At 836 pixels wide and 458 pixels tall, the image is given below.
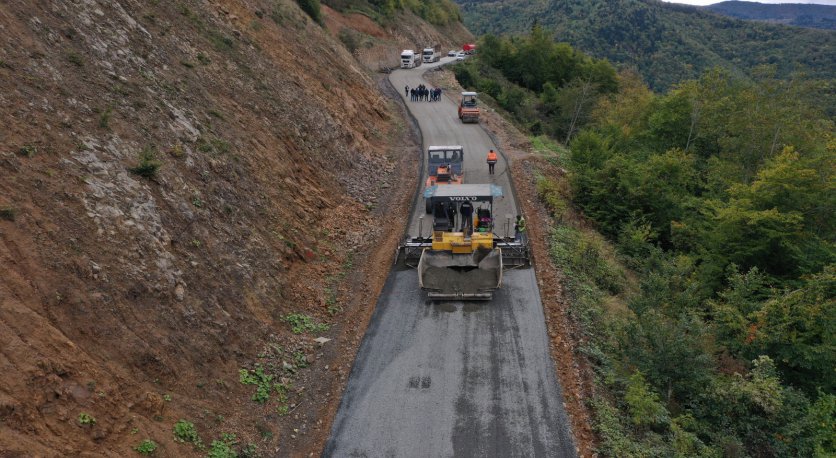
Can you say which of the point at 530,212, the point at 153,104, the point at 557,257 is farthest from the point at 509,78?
the point at 153,104

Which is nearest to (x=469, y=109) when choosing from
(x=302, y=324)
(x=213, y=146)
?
(x=213, y=146)

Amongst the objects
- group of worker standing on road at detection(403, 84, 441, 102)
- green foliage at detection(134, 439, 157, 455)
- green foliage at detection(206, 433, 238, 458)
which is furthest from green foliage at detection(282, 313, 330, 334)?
group of worker standing on road at detection(403, 84, 441, 102)

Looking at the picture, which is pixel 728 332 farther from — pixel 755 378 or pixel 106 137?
pixel 106 137

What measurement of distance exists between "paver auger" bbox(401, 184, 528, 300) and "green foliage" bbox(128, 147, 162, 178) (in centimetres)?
756

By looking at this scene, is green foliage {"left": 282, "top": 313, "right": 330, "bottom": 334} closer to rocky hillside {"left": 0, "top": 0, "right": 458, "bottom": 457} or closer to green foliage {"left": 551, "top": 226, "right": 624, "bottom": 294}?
rocky hillside {"left": 0, "top": 0, "right": 458, "bottom": 457}

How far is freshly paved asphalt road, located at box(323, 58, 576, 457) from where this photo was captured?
1012cm

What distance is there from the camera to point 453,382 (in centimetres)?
1177

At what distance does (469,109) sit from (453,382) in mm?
27783

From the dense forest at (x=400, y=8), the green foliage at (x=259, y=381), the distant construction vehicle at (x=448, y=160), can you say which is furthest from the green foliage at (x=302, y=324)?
the dense forest at (x=400, y=8)

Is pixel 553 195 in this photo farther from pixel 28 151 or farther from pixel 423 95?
pixel 423 95

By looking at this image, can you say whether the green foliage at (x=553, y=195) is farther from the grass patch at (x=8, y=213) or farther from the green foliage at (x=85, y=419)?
the grass patch at (x=8, y=213)

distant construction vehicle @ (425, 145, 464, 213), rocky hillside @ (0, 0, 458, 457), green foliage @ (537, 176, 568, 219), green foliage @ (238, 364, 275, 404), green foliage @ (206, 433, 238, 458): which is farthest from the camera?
distant construction vehicle @ (425, 145, 464, 213)

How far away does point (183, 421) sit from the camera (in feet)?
29.6

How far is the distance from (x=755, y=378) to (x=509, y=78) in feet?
191
